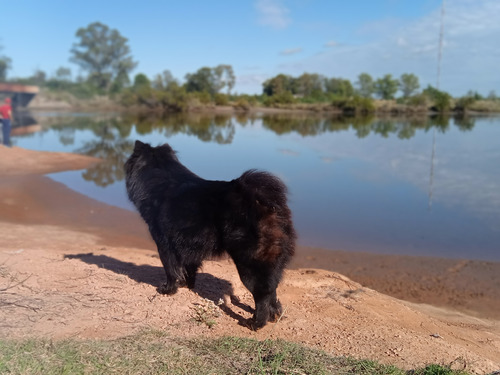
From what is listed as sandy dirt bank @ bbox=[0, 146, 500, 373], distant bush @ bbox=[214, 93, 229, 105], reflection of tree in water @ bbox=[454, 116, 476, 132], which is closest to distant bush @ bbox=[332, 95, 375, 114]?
distant bush @ bbox=[214, 93, 229, 105]

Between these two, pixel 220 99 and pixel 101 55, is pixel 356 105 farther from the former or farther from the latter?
pixel 101 55

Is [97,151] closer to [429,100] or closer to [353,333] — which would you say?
[353,333]

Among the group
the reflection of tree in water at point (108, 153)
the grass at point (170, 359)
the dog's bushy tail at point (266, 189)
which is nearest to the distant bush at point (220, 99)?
the reflection of tree in water at point (108, 153)

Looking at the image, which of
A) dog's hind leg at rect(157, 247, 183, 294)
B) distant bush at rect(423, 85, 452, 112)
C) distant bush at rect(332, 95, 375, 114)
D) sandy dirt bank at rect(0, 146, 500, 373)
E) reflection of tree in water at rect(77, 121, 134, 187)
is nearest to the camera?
sandy dirt bank at rect(0, 146, 500, 373)

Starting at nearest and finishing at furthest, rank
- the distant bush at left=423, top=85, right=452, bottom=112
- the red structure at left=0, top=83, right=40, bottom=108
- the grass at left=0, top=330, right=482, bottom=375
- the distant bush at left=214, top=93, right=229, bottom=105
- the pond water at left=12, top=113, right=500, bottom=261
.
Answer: the grass at left=0, top=330, right=482, bottom=375 → the pond water at left=12, top=113, right=500, bottom=261 → the red structure at left=0, top=83, right=40, bottom=108 → the distant bush at left=423, top=85, right=452, bottom=112 → the distant bush at left=214, top=93, right=229, bottom=105

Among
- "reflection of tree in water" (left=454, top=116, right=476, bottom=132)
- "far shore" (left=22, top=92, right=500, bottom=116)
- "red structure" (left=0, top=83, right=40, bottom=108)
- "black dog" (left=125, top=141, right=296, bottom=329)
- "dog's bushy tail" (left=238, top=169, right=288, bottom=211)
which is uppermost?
"red structure" (left=0, top=83, right=40, bottom=108)

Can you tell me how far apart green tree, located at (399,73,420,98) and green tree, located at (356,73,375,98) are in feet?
23.4

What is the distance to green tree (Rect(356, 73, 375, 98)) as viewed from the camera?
97312 mm

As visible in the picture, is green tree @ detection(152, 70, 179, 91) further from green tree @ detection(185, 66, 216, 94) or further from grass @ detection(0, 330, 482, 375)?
grass @ detection(0, 330, 482, 375)

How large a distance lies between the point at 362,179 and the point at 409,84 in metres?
83.4

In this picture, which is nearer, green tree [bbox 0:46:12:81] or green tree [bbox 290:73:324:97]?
green tree [bbox 0:46:12:81]

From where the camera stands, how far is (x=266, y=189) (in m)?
4.45

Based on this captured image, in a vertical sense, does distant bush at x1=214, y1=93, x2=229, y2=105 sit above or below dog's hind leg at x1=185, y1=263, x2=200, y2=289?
above

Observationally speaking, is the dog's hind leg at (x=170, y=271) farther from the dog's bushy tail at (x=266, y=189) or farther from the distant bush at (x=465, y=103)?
the distant bush at (x=465, y=103)
